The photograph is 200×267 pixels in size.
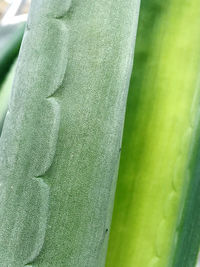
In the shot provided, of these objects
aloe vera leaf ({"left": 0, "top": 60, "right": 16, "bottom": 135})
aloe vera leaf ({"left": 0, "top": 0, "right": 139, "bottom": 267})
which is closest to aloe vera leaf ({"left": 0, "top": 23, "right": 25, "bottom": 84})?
aloe vera leaf ({"left": 0, "top": 60, "right": 16, "bottom": 135})

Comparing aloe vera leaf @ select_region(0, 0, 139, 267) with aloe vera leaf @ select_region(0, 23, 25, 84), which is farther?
aloe vera leaf @ select_region(0, 23, 25, 84)

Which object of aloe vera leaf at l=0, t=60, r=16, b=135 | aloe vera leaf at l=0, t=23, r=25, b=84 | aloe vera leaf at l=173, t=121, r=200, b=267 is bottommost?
Result: aloe vera leaf at l=173, t=121, r=200, b=267

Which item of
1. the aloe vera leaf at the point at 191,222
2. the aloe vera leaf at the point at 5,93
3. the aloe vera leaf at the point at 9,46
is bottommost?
the aloe vera leaf at the point at 191,222

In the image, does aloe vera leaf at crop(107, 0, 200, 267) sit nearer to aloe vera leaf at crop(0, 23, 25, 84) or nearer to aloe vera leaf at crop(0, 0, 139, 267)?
aloe vera leaf at crop(0, 0, 139, 267)

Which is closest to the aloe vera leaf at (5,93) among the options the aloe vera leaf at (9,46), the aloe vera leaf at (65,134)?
the aloe vera leaf at (9,46)

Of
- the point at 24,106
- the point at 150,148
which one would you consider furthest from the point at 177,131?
the point at 24,106

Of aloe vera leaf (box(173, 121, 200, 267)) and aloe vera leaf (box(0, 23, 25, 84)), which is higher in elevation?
aloe vera leaf (box(0, 23, 25, 84))

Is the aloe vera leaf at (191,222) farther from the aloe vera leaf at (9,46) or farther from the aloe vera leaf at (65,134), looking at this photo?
the aloe vera leaf at (9,46)

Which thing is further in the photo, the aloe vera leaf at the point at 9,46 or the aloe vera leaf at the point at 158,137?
the aloe vera leaf at the point at 9,46
